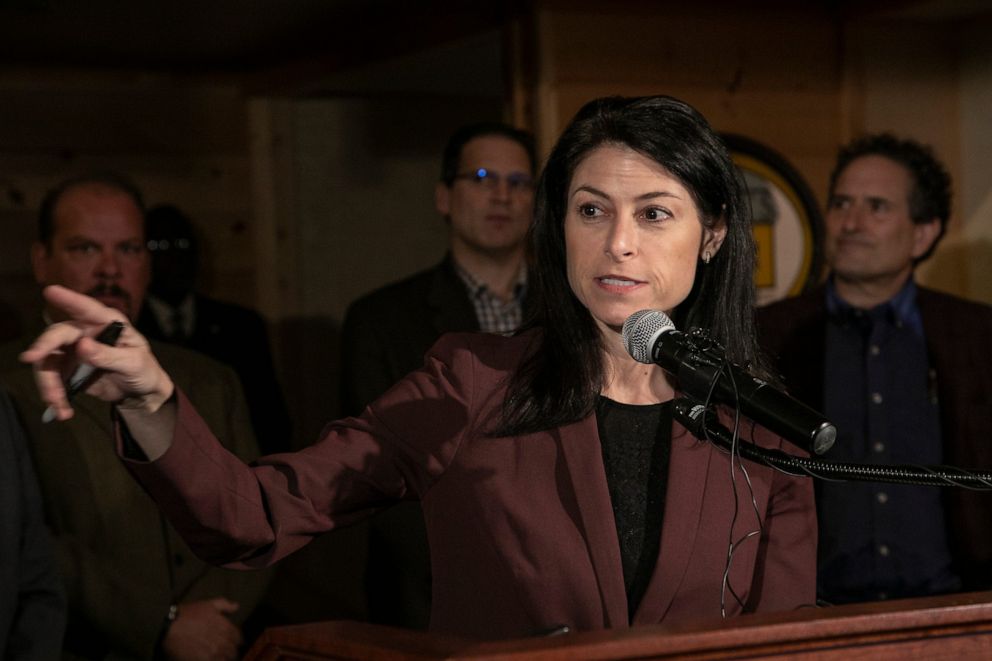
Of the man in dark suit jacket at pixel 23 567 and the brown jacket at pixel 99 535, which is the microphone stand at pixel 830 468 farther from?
the brown jacket at pixel 99 535

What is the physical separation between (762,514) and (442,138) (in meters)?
4.68

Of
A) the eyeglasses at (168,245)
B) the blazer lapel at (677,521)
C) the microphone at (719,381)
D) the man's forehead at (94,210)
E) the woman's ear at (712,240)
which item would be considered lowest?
the blazer lapel at (677,521)

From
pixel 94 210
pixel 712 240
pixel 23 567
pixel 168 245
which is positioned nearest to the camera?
pixel 712 240

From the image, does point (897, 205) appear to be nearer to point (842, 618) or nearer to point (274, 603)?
point (842, 618)

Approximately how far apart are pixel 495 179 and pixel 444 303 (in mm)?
392

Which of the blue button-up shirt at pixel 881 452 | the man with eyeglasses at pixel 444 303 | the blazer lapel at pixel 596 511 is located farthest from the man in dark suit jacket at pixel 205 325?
the blazer lapel at pixel 596 511

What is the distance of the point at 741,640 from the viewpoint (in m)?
1.29

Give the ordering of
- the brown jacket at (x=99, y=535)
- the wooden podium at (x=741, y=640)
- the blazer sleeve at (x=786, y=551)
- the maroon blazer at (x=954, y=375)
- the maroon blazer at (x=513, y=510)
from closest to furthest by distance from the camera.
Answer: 1. the wooden podium at (x=741, y=640)
2. the maroon blazer at (x=513, y=510)
3. the blazer sleeve at (x=786, y=551)
4. the brown jacket at (x=99, y=535)
5. the maroon blazer at (x=954, y=375)

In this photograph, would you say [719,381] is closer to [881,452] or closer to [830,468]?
[830,468]

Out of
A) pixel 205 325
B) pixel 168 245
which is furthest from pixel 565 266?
pixel 168 245

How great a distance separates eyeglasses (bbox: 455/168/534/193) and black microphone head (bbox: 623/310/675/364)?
2.15 m

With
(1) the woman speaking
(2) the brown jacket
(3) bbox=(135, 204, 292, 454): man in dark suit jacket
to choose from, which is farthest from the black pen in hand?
(3) bbox=(135, 204, 292, 454): man in dark suit jacket

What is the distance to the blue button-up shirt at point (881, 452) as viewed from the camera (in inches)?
125

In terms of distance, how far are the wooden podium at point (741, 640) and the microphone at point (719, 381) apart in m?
0.18
